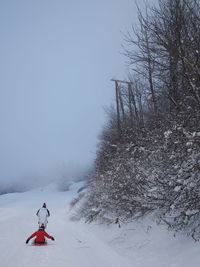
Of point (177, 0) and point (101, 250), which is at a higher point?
point (177, 0)

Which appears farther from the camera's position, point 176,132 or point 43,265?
point 176,132

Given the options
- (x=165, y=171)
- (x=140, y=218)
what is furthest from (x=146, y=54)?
(x=140, y=218)

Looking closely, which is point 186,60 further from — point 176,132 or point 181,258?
point 181,258

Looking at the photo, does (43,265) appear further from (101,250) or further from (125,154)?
(125,154)

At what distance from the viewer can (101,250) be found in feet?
24.9

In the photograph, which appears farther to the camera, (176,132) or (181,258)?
(176,132)

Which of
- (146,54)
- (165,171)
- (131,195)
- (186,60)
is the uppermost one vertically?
(146,54)

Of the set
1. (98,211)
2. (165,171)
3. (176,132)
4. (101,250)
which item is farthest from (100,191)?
(176,132)

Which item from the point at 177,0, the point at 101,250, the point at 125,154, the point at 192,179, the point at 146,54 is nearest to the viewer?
the point at 192,179

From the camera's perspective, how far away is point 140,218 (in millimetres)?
8617

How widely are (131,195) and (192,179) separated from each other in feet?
13.1

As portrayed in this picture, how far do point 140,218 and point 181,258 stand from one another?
3.68 meters

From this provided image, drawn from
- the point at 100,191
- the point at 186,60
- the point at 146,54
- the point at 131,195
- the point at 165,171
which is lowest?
the point at 100,191

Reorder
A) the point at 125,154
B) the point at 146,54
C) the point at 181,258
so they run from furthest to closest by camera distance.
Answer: the point at 125,154
the point at 146,54
the point at 181,258
